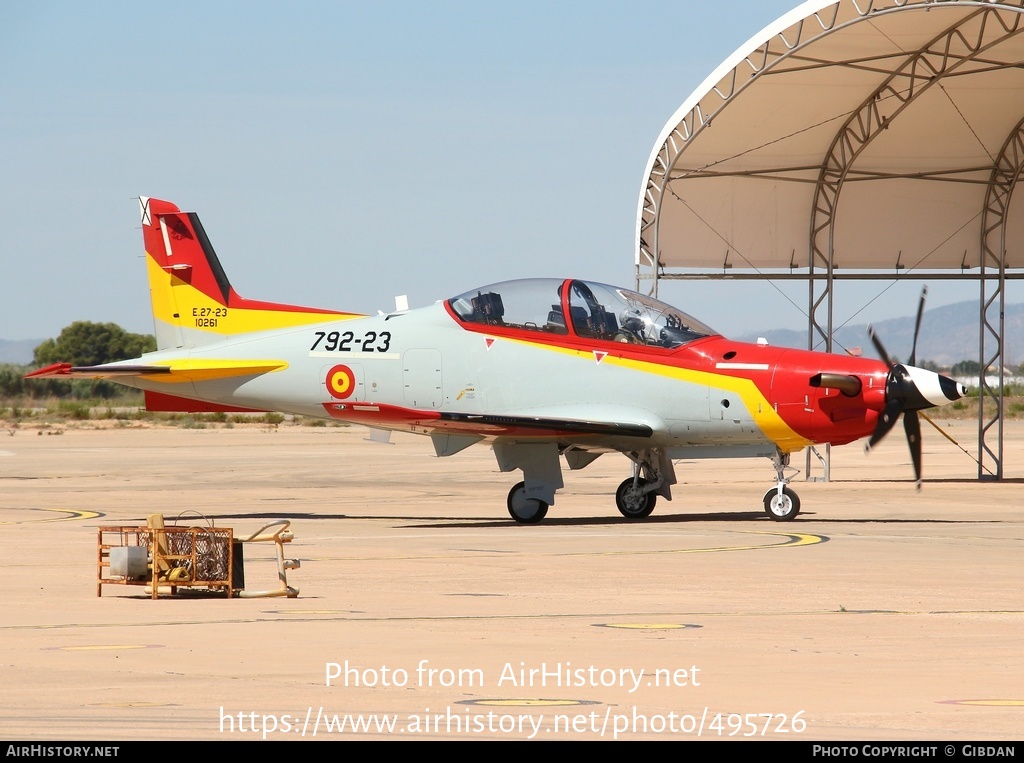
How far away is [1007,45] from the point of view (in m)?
24.9

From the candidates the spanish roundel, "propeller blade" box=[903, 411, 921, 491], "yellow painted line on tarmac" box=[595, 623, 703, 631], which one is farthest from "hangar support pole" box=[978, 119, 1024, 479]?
"yellow painted line on tarmac" box=[595, 623, 703, 631]

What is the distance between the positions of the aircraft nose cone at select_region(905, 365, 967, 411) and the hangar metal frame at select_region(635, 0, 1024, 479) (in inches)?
287

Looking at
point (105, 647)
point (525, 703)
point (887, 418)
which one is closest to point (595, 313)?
point (887, 418)

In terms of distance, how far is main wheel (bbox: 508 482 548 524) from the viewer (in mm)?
19094

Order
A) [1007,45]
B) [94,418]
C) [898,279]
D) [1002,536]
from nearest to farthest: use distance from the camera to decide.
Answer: [1002,536] → [1007,45] → [898,279] → [94,418]

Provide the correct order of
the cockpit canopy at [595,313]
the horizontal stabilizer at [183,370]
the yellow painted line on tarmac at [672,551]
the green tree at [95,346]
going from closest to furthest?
the yellow painted line on tarmac at [672,551], the cockpit canopy at [595,313], the horizontal stabilizer at [183,370], the green tree at [95,346]

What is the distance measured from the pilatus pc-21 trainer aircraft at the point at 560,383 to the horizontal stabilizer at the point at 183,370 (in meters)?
0.03

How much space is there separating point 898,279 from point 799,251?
7.60 ft

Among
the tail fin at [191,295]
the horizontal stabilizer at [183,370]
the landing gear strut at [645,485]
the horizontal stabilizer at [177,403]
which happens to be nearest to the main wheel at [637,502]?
the landing gear strut at [645,485]

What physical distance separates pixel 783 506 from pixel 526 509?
358 centimetres

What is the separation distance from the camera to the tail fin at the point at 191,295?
2141 cm

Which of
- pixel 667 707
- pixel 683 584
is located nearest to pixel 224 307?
pixel 683 584

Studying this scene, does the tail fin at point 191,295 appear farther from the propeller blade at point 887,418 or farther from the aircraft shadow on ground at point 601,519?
the propeller blade at point 887,418

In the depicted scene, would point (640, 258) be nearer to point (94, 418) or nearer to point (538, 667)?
point (538, 667)
